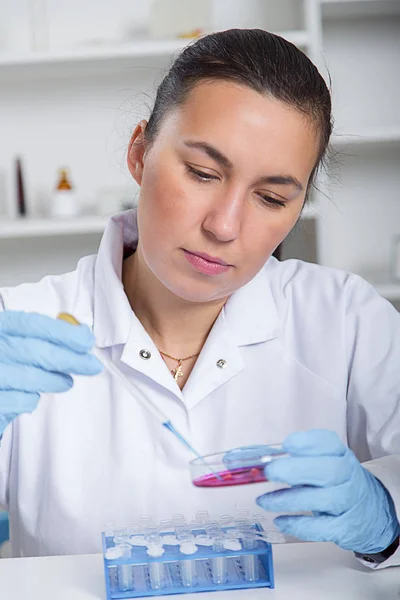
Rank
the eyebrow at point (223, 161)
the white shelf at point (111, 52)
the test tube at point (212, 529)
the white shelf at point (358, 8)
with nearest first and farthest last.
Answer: the test tube at point (212, 529) < the eyebrow at point (223, 161) < the white shelf at point (111, 52) < the white shelf at point (358, 8)

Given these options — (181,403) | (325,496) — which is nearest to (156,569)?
(325,496)

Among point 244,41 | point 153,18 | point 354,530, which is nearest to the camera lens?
point 354,530

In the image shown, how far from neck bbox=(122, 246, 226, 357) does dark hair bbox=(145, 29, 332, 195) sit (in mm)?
290

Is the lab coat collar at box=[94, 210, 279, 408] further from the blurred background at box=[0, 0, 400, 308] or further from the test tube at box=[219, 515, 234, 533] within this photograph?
the blurred background at box=[0, 0, 400, 308]

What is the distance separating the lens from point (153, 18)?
287 cm

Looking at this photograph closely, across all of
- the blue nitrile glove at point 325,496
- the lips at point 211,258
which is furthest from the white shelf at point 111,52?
the blue nitrile glove at point 325,496

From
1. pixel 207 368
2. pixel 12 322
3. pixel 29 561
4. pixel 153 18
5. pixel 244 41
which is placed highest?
pixel 153 18

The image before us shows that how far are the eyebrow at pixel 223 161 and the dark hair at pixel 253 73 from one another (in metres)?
0.12

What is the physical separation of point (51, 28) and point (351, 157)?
1.26 meters

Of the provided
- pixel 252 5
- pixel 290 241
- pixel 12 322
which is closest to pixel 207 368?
pixel 12 322

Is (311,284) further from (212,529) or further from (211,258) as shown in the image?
(212,529)

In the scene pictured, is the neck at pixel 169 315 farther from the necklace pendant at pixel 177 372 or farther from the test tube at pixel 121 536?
the test tube at pixel 121 536

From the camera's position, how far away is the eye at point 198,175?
1.33 metres

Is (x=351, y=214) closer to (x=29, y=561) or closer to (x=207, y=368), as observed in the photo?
(x=207, y=368)
